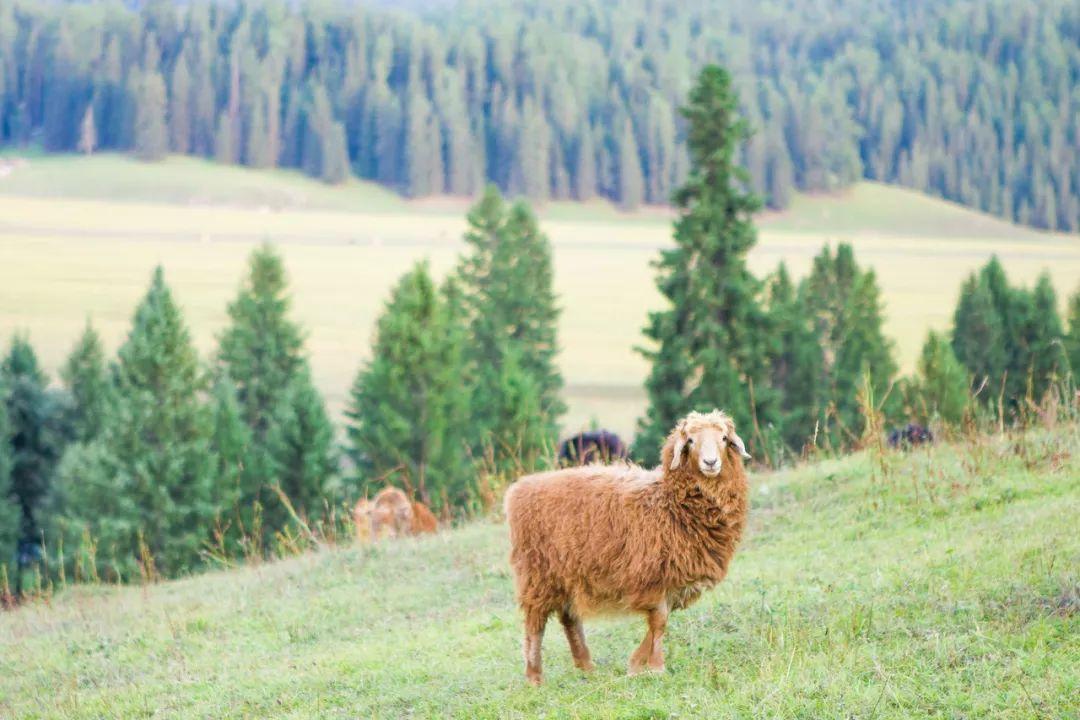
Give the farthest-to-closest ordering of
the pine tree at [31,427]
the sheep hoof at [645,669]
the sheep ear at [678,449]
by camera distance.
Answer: the pine tree at [31,427] < the sheep ear at [678,449] < the sheep hoof at [645,669]

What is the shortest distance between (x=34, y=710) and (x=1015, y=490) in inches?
327

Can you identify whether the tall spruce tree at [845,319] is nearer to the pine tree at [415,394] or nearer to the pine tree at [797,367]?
the pine tree at [797,367]

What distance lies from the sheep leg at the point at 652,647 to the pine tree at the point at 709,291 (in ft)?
101

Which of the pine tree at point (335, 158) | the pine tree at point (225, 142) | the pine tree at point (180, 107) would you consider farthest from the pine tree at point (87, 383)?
the pine tree at point (335, 158)

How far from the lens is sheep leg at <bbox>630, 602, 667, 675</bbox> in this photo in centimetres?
705

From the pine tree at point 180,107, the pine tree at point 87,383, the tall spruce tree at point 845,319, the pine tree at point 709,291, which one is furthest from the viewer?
the pine tree at point 180,107

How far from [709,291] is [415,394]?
45.0 feet

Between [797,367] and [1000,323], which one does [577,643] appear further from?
[1000,323]

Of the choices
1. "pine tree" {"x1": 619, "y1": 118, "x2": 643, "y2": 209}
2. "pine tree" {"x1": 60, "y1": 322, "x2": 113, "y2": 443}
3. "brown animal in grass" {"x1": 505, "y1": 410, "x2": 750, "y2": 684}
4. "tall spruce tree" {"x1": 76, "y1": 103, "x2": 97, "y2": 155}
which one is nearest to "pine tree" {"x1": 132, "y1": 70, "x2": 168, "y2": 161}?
"tall spruce tree" {"x1": 76, "y1": 103, "x2": 97, "y2": 155}

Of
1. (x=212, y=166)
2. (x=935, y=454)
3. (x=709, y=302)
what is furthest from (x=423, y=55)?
(x=935, y=454)

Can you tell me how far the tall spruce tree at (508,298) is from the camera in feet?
178

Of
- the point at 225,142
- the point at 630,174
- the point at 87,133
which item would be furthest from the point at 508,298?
the point at 87,133

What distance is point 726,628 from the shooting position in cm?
792

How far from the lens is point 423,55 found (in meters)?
94.9
